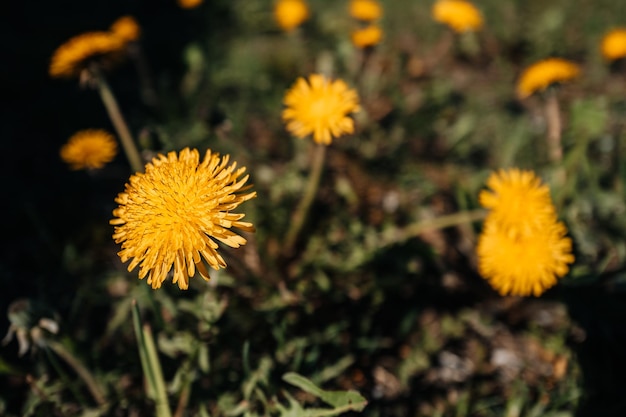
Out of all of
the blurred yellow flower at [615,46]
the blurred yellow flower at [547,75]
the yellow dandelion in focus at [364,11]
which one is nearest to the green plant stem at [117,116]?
the yellow dandelion in focus at [364,11]

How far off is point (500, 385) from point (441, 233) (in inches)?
38.4

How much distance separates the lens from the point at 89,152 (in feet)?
7.63

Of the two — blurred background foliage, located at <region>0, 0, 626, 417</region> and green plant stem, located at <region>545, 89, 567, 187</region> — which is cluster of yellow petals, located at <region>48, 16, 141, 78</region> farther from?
green plant stem, located at <region>545, 89, 567, 187</region>

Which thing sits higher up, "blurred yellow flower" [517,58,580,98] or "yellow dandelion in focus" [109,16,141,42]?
"yellow dandelion in focus" [109,16,141,42]

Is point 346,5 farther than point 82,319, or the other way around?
point 346,5

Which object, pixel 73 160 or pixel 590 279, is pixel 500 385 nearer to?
pixel 590 279

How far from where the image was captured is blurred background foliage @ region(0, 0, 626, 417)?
1.91 meters

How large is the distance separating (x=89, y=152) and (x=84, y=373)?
1.20 meters

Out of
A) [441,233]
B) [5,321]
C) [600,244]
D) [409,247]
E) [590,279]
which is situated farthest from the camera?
[441,233]

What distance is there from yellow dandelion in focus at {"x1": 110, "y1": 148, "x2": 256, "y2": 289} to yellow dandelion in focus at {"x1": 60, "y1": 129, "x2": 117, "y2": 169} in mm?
964

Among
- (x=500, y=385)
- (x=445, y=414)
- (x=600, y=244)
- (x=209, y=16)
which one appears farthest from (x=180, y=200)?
(x=209, y=16)

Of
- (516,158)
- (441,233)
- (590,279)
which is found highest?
(516,158)

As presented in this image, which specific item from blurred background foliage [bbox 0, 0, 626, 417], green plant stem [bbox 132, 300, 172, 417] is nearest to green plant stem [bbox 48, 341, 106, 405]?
blurred background foliage [bbox 0, 0, 626, 417]

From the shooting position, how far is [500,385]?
2105mm
